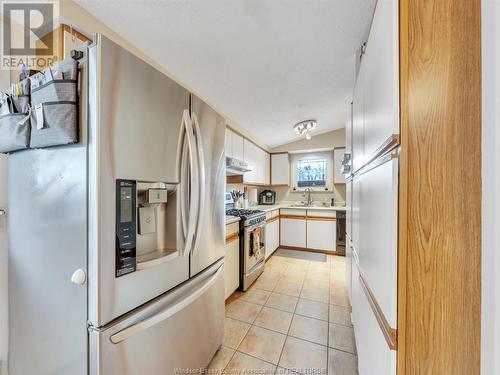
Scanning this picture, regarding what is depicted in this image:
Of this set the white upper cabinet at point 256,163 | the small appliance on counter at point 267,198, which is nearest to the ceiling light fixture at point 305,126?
the white upper cabinet at point 256,163

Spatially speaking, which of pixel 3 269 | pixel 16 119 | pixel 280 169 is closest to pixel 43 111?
pixel 16 119

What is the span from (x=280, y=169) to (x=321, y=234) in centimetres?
156

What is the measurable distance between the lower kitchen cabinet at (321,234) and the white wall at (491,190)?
3.11m

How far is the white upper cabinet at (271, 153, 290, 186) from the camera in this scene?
4219 millimetres

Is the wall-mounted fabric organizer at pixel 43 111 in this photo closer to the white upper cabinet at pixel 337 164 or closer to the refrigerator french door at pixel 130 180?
the refrigerator french door at pixel 130 180

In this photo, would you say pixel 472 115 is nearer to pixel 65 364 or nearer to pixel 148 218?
pixel 148 218

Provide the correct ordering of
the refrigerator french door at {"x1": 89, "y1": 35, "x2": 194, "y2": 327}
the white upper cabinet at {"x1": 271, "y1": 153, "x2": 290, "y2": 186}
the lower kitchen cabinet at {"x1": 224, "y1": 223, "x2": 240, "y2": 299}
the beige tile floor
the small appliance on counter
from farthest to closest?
the small appliance on counter → the white upper cabinet at {"x1": 271, "y1": 153, "x2": 290, "y2": 186} → the lower kitchen cabinet at {"x1": 224, "y1": 223, "x2": 240, "y2": 299} → the beige tile floor → the refrigerator french door at {"x1": 89, "y1": 35, "x2": 194, "y2": 327}

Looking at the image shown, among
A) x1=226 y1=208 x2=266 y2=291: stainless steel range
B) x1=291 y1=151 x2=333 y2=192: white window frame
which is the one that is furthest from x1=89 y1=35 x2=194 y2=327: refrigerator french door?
x1=291 y1=151 x2=333 y2=192: white window frame

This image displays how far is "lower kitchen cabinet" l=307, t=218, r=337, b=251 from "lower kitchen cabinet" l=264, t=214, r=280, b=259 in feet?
1.89

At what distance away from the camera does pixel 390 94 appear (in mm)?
615

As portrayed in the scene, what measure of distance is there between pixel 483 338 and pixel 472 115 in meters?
0.62

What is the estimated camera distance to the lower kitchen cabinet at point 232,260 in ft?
6.50

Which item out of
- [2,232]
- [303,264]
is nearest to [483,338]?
[2,232]

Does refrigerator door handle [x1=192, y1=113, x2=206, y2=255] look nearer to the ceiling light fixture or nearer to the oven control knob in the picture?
the oven control knob
